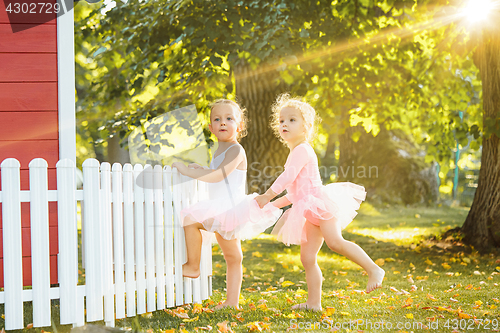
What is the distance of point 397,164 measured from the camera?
1514 centimetres

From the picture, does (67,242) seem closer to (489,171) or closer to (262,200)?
(262,200)

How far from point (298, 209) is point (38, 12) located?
104 inches

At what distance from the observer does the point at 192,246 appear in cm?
354

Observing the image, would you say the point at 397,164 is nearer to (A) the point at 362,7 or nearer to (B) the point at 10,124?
(A) the point at 362,7

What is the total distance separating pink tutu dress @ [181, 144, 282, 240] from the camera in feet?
11.2

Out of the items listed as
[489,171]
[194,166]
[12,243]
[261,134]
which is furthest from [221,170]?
[261,134]

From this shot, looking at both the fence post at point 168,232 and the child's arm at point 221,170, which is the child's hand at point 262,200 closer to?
the child's arm at point 221,170

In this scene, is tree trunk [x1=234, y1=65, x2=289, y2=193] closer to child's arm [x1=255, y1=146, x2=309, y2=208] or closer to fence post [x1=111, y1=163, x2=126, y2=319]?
child's arm [x1=255, y1=146, x2=309, y2=208]

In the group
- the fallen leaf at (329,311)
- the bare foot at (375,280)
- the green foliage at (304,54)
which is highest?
the green foliage at (304,54)

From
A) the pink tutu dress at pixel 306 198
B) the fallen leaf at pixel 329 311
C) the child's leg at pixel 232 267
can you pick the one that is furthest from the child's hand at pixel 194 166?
the fallen leaf at pixel 329 311

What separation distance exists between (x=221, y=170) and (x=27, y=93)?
1.73 metres

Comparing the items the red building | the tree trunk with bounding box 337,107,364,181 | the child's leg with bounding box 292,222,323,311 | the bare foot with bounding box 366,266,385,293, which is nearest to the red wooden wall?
the red building

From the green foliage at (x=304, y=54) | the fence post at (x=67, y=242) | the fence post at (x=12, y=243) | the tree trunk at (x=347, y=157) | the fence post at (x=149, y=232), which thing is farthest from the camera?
the tree trunk at (x=347, y=157)

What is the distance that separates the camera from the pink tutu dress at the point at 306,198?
11.2 ft
